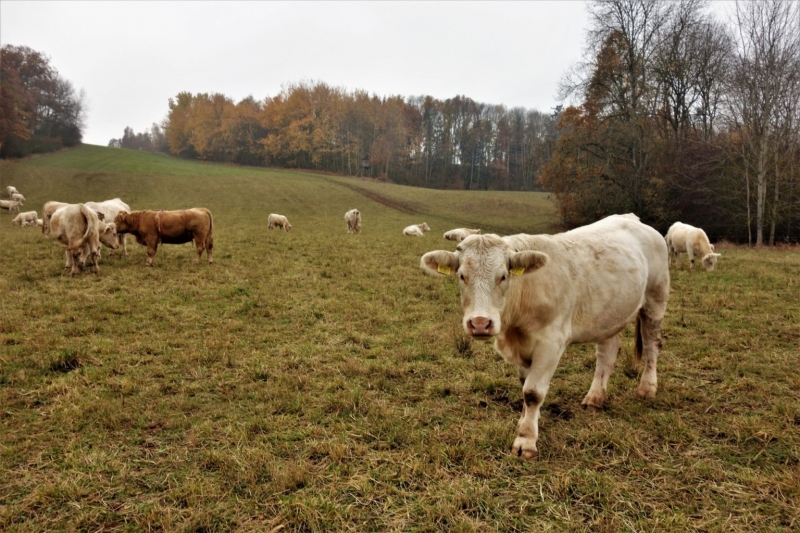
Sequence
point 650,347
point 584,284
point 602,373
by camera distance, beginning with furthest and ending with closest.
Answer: point 650,347, point 602,373, point 584,284

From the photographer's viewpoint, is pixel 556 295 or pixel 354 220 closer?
pixel 556 295

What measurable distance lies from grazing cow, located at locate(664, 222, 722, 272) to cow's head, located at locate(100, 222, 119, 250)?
18146 millimetres

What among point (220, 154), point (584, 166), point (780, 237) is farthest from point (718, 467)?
point (220, 154)

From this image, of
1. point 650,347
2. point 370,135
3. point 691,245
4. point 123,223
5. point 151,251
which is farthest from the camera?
point 370,135

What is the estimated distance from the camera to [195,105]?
84062 mm

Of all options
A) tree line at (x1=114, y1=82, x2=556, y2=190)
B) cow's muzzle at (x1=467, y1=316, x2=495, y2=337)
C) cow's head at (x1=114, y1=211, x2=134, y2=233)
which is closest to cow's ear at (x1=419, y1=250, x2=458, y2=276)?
cow's muzzle at (x1=467, y1=316, x2=495, y2=337)

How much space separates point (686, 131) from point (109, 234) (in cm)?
3394

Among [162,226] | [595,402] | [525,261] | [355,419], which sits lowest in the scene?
[355,419]

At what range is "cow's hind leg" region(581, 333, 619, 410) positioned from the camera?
4531mm

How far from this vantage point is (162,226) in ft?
39.2

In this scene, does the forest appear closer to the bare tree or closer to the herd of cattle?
the bare tree

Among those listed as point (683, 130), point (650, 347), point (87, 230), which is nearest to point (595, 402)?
point (650, 347)

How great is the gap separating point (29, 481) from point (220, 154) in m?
79.2

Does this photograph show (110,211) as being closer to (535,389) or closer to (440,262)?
(440,262)
